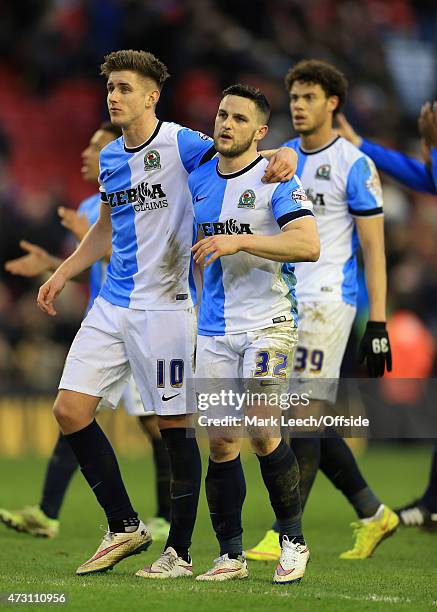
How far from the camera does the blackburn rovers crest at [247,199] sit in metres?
6.43

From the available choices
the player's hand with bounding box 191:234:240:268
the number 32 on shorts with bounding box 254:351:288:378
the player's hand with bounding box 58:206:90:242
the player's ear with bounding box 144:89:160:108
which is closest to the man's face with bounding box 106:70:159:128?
the player's ear with bounding box 144:89:160:108

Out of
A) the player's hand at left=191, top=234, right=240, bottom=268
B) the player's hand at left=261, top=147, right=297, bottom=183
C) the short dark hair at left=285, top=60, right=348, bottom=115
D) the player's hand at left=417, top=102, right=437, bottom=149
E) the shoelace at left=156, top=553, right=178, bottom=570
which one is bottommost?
the shoelace at left=156, top=553, right=178, bottom=570

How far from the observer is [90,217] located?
28.3 feet

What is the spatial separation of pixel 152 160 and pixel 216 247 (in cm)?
97

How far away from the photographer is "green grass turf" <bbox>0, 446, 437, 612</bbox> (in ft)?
→ 18.8

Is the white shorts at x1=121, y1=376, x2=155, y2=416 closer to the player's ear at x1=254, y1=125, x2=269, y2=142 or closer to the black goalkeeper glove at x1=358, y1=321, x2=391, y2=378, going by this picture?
the black goalkeeper glove at x1=358, y1=321, x2=391, y2=378

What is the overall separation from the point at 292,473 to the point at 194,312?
1042mm

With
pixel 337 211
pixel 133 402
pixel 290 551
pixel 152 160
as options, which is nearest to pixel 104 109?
pixel 133 402

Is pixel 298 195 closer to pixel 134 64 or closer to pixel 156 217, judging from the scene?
pixel 156 217

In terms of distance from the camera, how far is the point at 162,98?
1747 cm

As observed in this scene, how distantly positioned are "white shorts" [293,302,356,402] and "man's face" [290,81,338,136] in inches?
44.1

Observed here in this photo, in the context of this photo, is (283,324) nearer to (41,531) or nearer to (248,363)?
(248,363)

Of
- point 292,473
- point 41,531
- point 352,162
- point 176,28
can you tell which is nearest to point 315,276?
point 352,162

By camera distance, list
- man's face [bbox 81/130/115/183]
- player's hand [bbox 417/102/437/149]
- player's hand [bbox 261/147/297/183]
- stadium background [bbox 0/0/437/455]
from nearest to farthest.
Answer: player's hand [bbox 261/147/297/183] → player's hand [bbox 417/102/437/149] → man's face [bbox 81/130/115/183] → stadium background [bbox 0/0/437/455]
